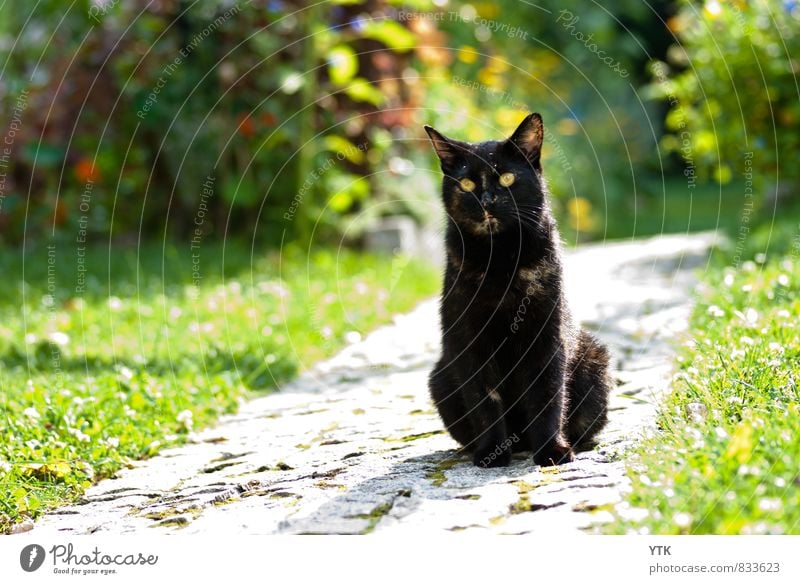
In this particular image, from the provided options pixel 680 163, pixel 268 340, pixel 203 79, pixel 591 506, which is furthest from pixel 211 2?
pixel 680 163

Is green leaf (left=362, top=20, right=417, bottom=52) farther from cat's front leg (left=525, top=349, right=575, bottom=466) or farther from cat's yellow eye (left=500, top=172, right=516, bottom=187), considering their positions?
cat's front leg (left=525, top=349, right=575, bottom=466)

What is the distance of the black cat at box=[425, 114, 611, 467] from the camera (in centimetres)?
358

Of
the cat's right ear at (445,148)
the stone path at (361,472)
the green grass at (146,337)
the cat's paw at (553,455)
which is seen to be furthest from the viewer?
the green grass at (146,337)

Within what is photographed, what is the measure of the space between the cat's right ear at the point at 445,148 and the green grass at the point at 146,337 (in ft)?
6.34

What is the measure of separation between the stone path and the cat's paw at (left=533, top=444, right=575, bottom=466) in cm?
5

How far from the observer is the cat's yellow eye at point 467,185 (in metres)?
3.70

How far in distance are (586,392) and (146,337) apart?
3.46m

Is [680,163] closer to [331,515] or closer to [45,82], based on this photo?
[45,82]

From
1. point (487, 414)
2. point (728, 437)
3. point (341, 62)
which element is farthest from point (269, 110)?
point (728, 437)

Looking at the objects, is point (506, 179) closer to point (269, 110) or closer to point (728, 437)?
point (728, 437)

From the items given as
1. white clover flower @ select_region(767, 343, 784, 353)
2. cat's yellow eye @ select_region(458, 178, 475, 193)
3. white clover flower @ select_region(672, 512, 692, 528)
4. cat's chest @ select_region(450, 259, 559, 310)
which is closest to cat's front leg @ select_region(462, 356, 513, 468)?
cat's chest @ select_region(450, 259, 559, 310)

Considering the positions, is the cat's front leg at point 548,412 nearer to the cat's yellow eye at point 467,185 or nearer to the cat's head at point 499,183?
the cat's head at point 499,183

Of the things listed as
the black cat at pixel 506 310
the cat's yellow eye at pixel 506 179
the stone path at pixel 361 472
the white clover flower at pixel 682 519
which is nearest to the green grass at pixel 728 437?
the white clover flower at pixel 682 519

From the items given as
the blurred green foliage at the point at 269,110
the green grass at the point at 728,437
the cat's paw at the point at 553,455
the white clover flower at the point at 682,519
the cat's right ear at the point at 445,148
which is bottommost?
the cat's paw at the point at 553,455
